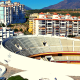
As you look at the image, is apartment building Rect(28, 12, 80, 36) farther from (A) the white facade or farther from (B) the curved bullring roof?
(B) the curved bullring roof

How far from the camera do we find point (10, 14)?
80688 mm

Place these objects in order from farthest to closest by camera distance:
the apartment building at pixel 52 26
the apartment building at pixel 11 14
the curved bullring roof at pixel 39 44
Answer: the apartment building at pixel 11 14, the apartment building at pixel 52 26, the curved bullring roof at pixel 39 44

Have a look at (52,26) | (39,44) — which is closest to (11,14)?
(52,26)

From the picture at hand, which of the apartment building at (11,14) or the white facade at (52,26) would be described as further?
the apartment building at (11,14)

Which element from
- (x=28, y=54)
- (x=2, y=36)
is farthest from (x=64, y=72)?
(x=2, y=36)

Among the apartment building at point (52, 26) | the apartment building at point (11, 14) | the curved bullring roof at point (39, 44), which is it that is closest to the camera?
the curved bullring roof at point (39, 44)

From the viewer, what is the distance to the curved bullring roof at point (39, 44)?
3741cm

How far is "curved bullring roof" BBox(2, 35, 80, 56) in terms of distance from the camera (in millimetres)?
37406

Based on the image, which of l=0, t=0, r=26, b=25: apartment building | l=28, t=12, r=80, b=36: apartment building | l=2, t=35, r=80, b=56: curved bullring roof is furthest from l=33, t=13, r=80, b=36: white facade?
l=0, t=0, r=26, b=25: apartment building

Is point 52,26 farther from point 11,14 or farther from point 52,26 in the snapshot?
point 11,14

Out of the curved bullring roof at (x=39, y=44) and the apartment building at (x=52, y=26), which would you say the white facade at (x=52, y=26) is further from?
the curved bullring roof at (x=39, y=44)

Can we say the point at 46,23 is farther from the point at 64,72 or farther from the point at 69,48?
the point at 64,72

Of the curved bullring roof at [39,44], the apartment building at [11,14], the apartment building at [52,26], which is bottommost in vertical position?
the curved bullring roof at [39,44]

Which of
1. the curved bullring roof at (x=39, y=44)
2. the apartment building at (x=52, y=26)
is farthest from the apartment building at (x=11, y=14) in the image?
the curved bullring roof at (x=39, y=44)
